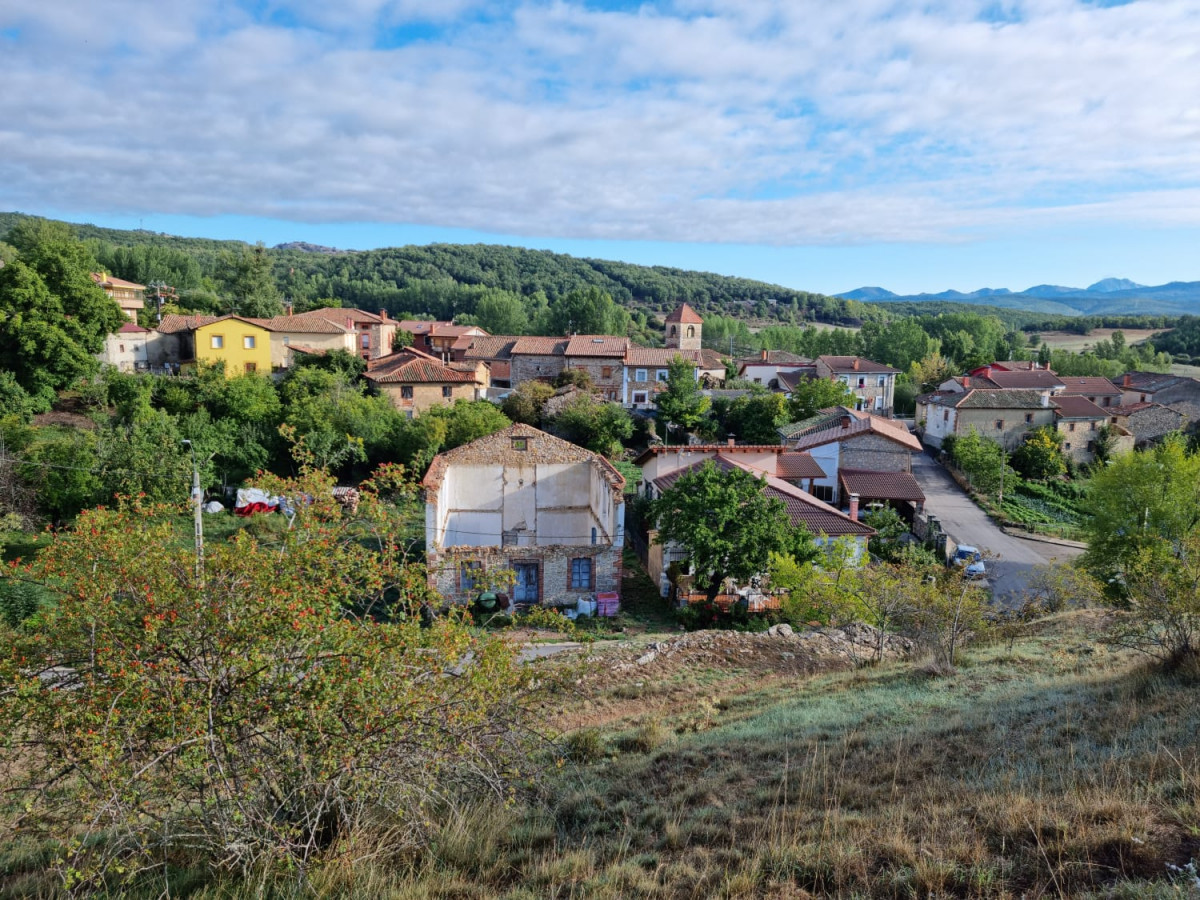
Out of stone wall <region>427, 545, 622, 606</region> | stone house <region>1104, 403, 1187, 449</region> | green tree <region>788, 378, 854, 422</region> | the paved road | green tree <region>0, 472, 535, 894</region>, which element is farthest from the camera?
stone house <region>1104, 403, 1187, 449</region>

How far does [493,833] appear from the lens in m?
7.00

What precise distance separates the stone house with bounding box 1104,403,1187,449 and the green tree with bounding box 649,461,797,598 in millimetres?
48128

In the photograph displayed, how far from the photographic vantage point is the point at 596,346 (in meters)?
57.7

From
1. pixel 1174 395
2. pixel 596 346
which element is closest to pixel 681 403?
pixel 596 346

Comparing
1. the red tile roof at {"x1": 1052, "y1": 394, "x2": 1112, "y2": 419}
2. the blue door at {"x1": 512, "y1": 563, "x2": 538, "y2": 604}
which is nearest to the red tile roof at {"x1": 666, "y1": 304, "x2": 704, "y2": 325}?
the red tile roof at {"x1": 1052, "y1": 394, "x2": 1112, "y2": 419}

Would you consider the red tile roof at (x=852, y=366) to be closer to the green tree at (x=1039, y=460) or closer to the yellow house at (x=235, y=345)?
the green tree at (x=1039, y=460)

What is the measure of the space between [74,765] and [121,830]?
5.47 feet

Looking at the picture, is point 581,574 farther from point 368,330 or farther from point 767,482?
point 368,330

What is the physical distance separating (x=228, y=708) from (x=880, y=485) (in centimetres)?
3620

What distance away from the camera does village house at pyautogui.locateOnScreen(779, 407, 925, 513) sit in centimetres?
3762

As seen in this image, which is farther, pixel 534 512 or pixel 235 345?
pixel 235 345

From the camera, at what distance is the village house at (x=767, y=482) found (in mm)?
26469

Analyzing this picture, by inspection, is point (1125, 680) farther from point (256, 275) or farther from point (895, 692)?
point (256, 275)

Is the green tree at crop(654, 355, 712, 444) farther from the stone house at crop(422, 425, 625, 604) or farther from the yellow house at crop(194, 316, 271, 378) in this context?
the yellow house at crop(194, 316, 271, 378)
